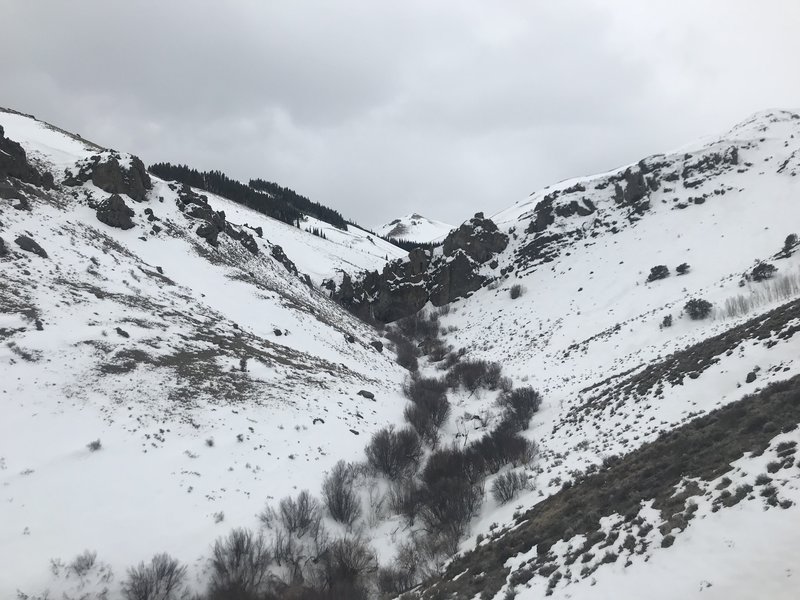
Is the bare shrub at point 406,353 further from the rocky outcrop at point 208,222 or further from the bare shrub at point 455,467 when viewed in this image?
the bare shrub at point 455,467

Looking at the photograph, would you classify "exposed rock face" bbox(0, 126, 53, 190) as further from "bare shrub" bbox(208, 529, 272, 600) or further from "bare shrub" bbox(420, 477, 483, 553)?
"bare shrub" bbox(420, 477, 483, 553)

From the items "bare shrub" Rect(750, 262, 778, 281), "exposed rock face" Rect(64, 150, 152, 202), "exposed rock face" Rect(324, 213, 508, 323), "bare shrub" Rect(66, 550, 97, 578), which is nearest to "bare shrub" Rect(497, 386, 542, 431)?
"bare shrub" Rect(750, 262, 778, 281)

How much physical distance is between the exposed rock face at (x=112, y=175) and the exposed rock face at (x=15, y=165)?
442 cm

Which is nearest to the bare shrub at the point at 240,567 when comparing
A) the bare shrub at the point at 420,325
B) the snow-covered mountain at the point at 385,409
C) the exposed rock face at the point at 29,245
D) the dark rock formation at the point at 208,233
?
the snow-covered mountain at the point at 385,409

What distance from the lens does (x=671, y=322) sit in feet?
120

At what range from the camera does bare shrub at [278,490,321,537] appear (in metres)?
20.0

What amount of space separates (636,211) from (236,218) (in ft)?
256

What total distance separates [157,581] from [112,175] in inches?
1954

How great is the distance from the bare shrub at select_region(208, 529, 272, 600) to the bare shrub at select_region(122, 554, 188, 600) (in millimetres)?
1150

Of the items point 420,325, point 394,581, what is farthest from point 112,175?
point 394,581

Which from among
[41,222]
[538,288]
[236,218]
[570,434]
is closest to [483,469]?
[570,434]

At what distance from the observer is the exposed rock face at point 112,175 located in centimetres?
4950

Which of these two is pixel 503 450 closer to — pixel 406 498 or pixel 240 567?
pixel 406 498

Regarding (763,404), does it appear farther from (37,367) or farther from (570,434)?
(37,367)
